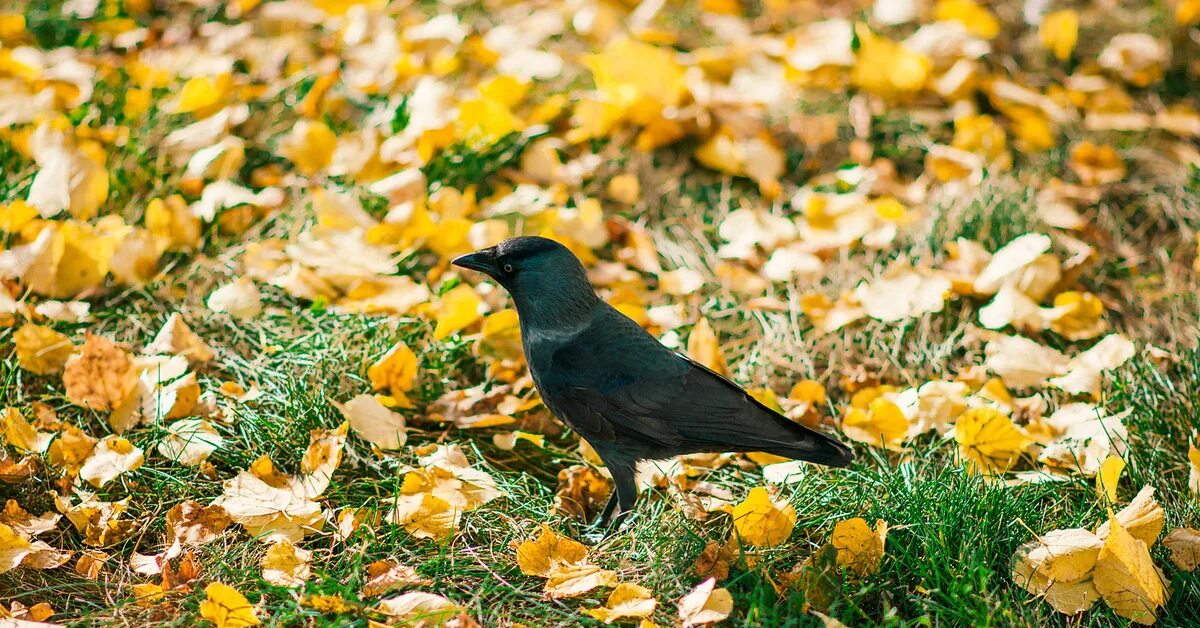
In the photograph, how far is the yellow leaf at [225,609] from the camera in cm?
214

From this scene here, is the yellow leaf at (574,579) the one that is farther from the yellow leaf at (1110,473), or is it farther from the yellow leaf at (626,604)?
the yellow leaf at (1110,473)

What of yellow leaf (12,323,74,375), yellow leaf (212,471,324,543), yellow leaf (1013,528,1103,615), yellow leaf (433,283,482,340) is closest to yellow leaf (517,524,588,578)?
yellow leaf (212,471,324,543)

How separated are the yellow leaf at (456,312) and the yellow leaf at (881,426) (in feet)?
3.74

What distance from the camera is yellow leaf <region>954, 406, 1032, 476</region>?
2715 millimetres

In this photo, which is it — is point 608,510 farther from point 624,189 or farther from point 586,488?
point 624,189

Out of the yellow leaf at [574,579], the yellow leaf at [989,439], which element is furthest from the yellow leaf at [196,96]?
A: the yellow leaf at [989,439]

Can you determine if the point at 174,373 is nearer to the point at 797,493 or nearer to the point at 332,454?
the point at 332,454

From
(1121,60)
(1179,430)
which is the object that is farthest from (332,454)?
(1121,60)

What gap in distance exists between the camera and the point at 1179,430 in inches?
111

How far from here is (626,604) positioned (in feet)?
7.45

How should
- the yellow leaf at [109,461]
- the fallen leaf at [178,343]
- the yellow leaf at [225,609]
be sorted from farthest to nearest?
the fallen leaf at [178,343] < the yellow leaf at [109,461] < the yellow leaf at [225,609]

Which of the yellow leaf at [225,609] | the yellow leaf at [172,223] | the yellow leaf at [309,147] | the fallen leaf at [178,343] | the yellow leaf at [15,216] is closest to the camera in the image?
the yellow leaf at [225,609]

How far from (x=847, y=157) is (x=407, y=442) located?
2.33 meters

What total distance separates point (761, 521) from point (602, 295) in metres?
1.32
